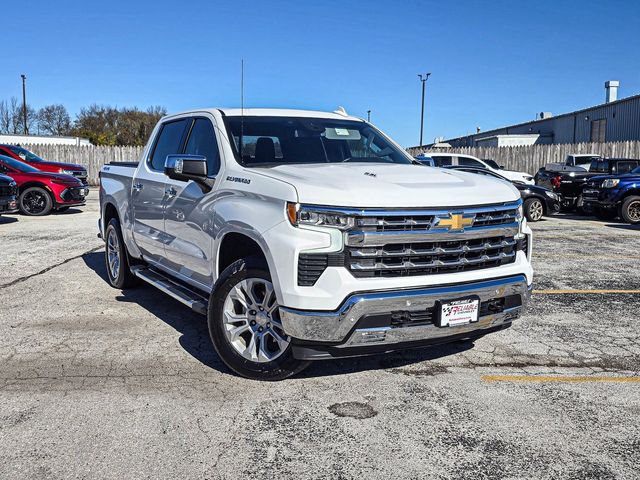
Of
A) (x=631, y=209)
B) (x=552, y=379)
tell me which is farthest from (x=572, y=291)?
(x=631, y=209)

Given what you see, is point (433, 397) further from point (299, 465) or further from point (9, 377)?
point (9, 377)

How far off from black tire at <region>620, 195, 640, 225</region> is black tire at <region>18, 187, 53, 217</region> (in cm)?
1497

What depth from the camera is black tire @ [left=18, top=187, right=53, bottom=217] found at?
1644cm

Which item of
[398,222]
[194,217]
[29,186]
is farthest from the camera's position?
[29,186]

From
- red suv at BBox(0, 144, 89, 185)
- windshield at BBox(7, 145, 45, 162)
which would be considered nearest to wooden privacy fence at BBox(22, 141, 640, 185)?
red suv at BBox(0, 144, 89, 185)

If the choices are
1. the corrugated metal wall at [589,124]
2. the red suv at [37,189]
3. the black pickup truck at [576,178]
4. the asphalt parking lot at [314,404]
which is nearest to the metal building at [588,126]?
the corrugated metal wall at [589,124]

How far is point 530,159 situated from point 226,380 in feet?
95.8

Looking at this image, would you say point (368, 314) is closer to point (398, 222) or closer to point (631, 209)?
point (398, 222)

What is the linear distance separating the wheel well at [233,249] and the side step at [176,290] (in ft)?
1.16

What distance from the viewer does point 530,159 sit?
101ft

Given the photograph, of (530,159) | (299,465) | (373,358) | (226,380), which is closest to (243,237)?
(226,380)

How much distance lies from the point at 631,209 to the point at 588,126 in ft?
83.0

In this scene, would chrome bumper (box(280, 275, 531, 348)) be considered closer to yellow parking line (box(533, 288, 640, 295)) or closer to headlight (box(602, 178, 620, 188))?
yellow parking line (box(533, 288, 640, 295))

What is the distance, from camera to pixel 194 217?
4.97 metres
